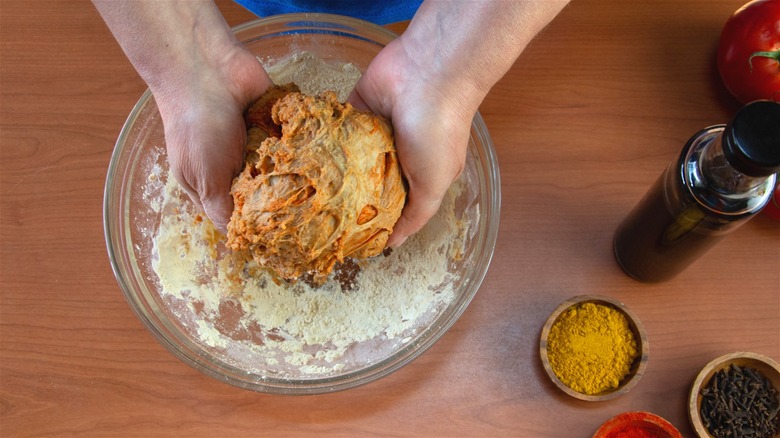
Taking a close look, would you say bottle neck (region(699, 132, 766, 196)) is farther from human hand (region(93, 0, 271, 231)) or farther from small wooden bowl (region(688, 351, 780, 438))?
human hand (region(93, 0, 271, 231))

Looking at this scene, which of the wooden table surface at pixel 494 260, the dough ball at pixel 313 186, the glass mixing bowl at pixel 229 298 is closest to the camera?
the dough ball at pixel 313 186

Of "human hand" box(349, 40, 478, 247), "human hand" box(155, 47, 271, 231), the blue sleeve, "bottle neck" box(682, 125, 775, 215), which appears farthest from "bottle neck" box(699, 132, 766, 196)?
"human hand" box(155, 47, 271, 231)

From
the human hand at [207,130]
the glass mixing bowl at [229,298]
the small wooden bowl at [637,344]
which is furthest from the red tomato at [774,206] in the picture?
the human hand at [207,130]

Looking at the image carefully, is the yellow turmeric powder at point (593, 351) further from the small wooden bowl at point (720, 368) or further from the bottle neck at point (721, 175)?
the bottle neck at point (721, 175)

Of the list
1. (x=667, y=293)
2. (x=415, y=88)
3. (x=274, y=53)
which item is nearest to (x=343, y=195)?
(x=415, y=88)

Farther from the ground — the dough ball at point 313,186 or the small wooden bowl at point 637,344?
the dough ball at point 313,186

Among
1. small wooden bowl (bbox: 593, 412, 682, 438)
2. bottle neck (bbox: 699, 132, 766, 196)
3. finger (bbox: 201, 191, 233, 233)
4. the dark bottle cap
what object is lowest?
small wooden bowl (bbox: 593, 412, 682, 438)
